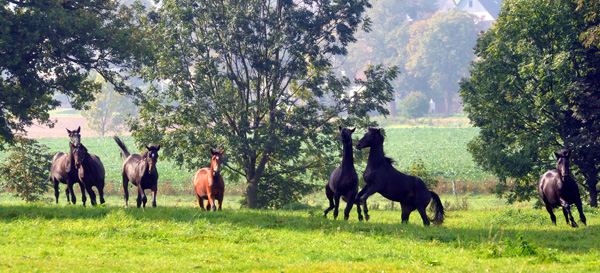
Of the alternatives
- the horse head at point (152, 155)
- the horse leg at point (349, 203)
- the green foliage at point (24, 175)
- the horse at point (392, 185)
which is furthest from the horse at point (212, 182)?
the green foliage at point (24, 175)

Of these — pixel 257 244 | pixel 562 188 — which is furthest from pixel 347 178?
pixel 562 188

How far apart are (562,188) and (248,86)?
15863mm

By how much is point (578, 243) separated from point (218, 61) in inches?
726

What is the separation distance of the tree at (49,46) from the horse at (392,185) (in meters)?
11.8

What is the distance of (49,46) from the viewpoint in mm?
23906

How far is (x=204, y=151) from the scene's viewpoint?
28.3 meters

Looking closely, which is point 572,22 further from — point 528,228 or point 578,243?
point 578,243

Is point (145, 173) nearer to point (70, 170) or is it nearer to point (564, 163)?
point (70, 170)

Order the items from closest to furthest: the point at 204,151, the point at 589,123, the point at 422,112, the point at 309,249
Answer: the point at 309,249 → the point at 589,123 → the point at 204,151 → the point at 422,112

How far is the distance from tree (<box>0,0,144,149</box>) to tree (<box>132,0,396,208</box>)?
292 cm

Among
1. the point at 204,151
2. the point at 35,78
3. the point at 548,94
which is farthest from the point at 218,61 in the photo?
the point at 548,94

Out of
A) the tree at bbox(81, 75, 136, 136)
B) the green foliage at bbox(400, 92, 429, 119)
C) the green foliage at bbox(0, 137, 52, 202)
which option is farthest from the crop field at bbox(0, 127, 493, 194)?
the green foliage at bbox(0, 137, 52, 202)

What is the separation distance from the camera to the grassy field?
1255cm

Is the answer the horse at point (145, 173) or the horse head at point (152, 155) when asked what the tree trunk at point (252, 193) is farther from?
the horse head at point (152, 155)
